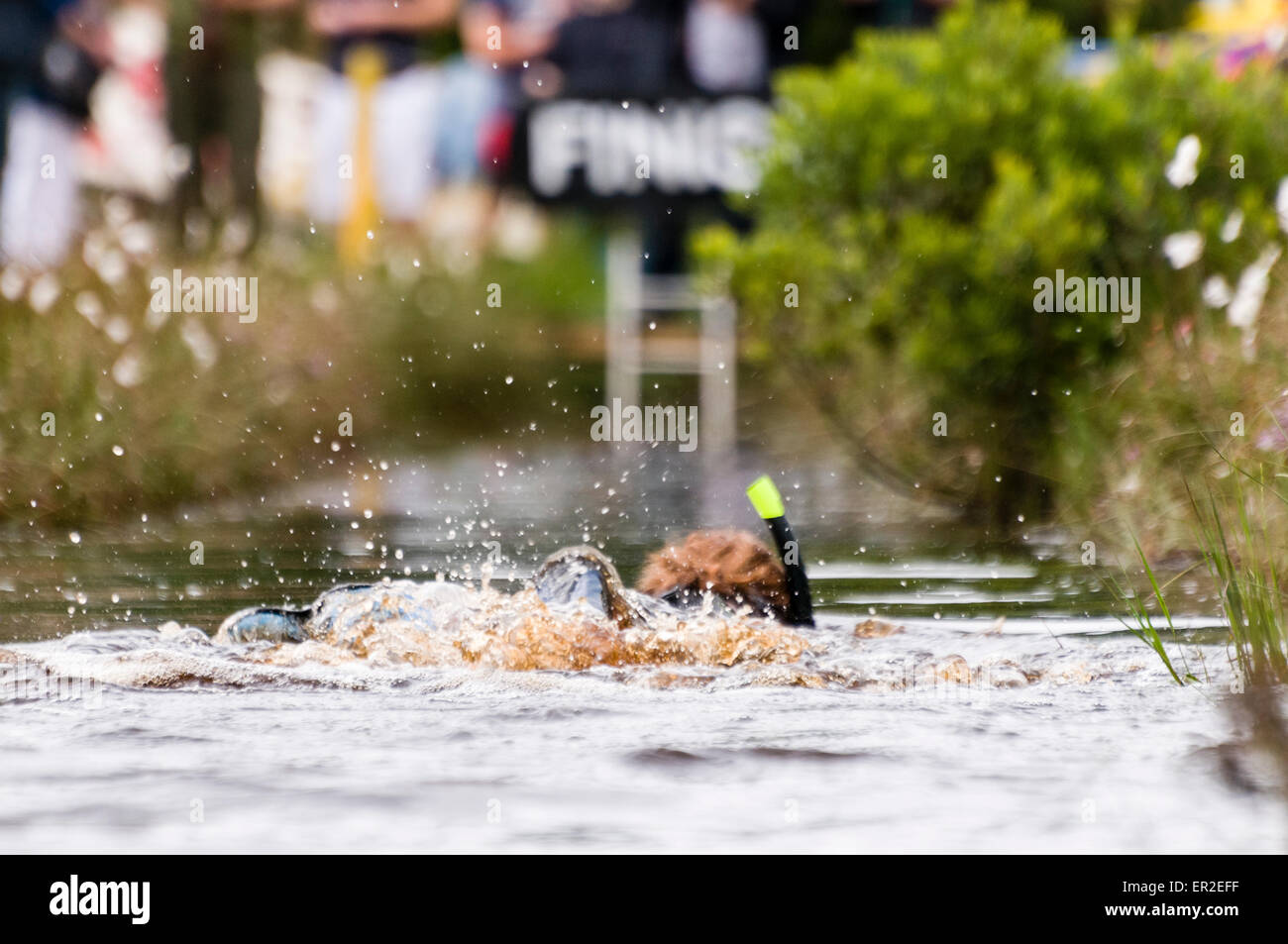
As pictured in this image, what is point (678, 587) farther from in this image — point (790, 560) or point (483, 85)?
point (483, 85)

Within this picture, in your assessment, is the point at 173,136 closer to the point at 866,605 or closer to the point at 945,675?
the point at 866,605

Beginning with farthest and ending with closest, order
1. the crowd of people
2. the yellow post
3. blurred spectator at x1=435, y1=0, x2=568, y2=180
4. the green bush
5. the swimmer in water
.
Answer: the yellow post, blurred spectator at x1=435, y1=0, x2=568, y2=180, the crowd of people, the green bush, the swimmer in water

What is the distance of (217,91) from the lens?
12.6 m

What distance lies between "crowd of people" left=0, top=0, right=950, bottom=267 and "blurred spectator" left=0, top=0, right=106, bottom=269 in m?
0.02

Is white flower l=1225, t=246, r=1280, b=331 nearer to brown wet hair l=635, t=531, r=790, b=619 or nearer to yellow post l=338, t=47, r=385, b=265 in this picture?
brown wet hair l=635, t=531, r=790, b=619

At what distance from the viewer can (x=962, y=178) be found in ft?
27.7

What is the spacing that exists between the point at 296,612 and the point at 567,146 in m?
6.70

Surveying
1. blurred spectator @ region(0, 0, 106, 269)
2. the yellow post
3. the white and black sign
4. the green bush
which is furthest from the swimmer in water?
the yellow post

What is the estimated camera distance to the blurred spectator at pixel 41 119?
9344mm

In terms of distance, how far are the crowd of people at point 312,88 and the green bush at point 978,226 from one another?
10.1 ft

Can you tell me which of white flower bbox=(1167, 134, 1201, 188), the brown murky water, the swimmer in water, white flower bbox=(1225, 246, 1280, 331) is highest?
white flower bbox=(1167, 134, 1201, 188)

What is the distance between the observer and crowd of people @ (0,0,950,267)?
405 inches

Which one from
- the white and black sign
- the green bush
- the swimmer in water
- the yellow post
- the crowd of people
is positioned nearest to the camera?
the swimmer in water

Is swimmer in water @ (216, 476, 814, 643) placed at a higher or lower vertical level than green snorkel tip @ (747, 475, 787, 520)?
lower
